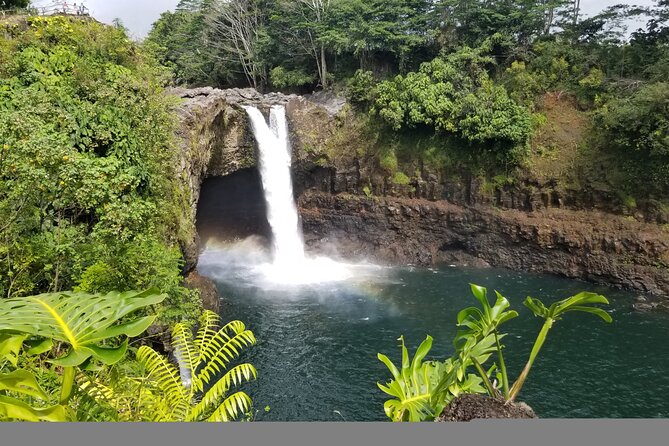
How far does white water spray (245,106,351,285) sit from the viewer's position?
2316cm

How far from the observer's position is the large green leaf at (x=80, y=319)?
2.21 meters

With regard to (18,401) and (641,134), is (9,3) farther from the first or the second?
(641,134)

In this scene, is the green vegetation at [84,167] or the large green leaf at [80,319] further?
the green vegetation at [84,167]

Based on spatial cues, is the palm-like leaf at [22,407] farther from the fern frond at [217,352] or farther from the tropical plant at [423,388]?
the tropical plant at [423,388]

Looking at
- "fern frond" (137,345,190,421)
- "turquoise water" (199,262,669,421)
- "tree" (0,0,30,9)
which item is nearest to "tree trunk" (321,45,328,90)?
"turquoise water" (199,262,669,421)

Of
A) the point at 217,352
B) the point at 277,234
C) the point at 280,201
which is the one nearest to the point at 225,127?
the point at 280,201

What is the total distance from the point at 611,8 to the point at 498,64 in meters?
5.56

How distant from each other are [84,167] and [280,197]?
17.7m

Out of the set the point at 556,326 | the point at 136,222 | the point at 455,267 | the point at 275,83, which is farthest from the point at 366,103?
the point at 136,222

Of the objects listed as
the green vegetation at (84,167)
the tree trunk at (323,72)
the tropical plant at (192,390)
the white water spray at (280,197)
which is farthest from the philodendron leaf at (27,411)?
the tree trunk at (323,72)

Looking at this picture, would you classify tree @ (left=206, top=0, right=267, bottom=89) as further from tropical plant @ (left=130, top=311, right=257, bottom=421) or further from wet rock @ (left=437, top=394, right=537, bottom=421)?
wet rock @ (left=437, top=394, right=537, bottom=421)

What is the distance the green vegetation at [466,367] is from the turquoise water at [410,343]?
Result: 4773 mm

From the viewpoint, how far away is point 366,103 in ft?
81.5

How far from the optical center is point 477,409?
3531 mm
